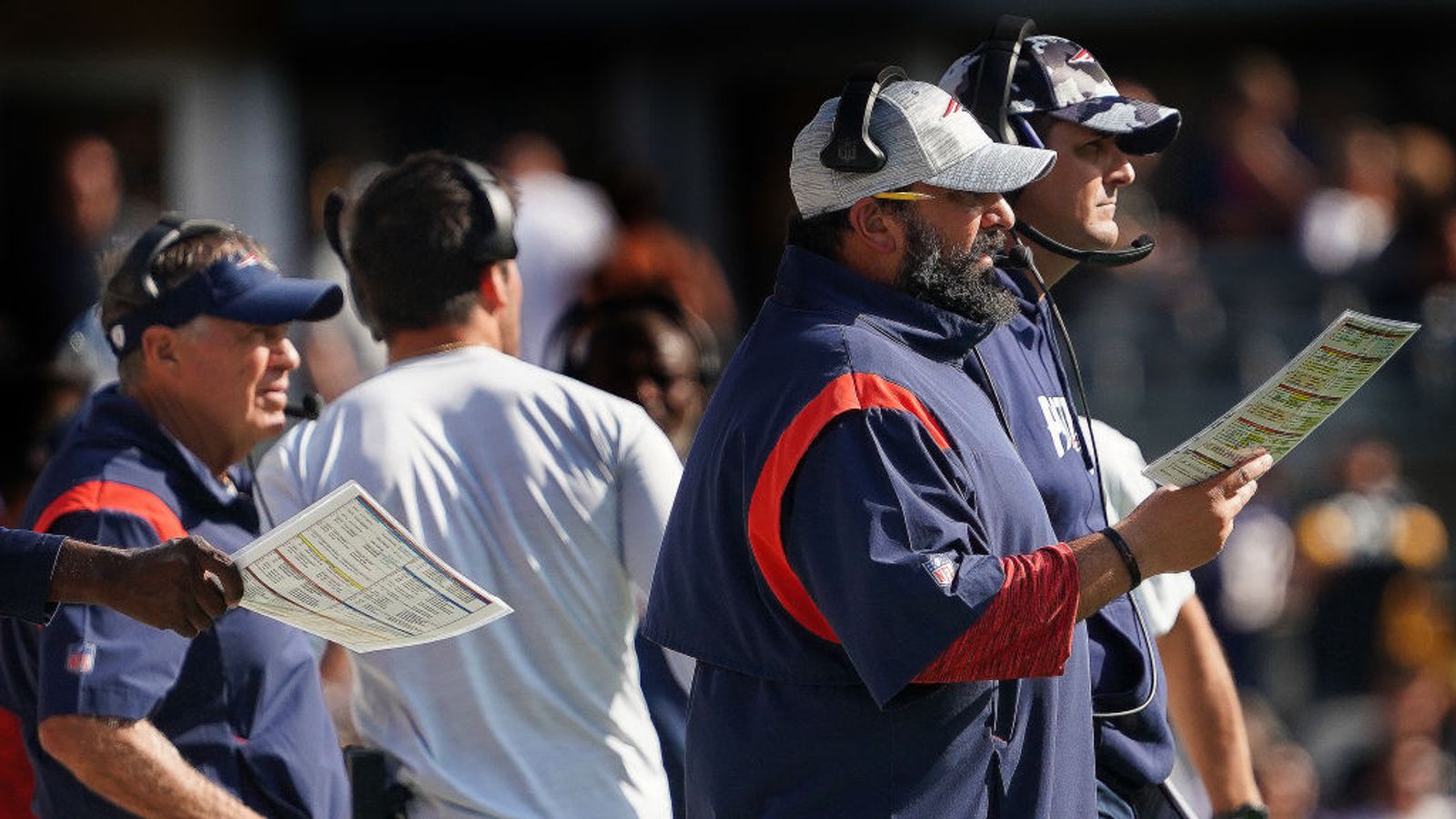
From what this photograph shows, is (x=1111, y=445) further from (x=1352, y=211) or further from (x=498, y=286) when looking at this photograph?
(x=1352, y=211)

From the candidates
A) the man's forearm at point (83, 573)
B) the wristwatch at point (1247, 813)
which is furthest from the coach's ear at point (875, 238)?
the wristwatch at point (1247, 813)

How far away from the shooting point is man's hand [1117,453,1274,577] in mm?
3285

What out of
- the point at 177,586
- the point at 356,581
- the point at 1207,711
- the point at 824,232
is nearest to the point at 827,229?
the point at 824,232

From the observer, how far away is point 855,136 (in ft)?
11.2

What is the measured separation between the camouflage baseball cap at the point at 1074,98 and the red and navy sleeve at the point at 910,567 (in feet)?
3.66

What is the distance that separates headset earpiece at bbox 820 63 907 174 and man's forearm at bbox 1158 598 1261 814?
155cm

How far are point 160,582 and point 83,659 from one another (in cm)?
49

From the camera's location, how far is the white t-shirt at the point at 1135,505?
14.3 feet

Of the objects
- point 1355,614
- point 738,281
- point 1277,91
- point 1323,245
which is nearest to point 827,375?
point 1355,614

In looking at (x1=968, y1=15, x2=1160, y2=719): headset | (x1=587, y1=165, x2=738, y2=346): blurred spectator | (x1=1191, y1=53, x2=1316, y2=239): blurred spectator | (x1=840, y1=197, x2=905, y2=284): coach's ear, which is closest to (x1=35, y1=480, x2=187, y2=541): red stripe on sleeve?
(x1=840, y1=197, x2=905, y2=284): coach's ear

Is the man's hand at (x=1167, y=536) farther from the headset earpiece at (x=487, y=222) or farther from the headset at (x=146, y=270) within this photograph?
the headset at (x=146, y=270)

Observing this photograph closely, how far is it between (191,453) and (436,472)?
434 millimetres

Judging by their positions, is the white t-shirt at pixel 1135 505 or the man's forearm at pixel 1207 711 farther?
the man's forearm at pixel 1207 711

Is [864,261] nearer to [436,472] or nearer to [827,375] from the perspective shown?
[827,375]
